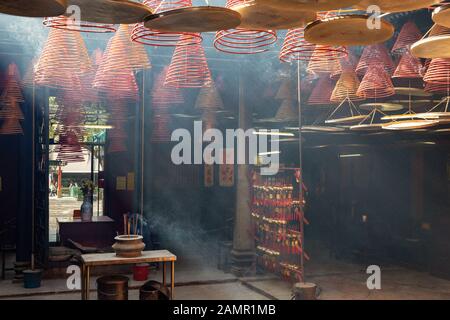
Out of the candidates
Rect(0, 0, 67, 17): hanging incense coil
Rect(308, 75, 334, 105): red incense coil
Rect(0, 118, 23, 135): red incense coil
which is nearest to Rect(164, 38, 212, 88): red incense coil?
Rect(308, 75, 334, 105): red incense coil

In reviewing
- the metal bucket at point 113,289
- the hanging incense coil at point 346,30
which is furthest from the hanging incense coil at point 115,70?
the hanging incense coil at point 346,30

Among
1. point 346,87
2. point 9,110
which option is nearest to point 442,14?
point 346,87

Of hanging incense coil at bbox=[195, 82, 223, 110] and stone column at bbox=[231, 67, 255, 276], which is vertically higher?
hanging incense coil at bbox=[195, 82, 223, 110]

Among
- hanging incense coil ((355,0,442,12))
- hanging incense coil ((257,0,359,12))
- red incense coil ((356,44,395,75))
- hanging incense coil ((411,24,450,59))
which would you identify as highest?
red incense coil ((356,44,395,75))

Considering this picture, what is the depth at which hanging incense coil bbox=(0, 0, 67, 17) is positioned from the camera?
284cm

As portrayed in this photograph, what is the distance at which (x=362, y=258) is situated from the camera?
12141mm

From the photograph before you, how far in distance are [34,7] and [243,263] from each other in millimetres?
8048

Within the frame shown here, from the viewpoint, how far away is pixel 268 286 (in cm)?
934

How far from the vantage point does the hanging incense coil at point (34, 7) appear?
2.84 m

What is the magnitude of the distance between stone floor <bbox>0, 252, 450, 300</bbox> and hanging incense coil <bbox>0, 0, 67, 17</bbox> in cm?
625

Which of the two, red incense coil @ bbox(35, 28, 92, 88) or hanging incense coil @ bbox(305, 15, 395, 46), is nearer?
hanging incense coil @ bbox(305, 15, 395, 46)

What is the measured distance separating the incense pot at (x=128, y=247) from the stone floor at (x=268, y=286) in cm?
251

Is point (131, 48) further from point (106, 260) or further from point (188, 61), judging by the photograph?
point (106, 260)

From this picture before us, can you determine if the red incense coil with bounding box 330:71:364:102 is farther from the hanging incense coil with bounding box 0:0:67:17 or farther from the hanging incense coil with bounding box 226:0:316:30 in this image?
the hanging incense coil with bounding box 0:0:67:17
